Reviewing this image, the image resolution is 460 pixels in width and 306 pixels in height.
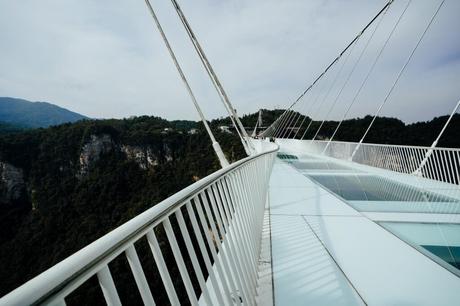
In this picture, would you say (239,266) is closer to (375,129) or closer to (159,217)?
(159,217)

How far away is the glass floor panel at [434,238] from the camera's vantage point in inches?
87.3

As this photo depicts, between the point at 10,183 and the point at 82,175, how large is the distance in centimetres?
1813

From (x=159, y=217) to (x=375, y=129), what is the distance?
4084cm

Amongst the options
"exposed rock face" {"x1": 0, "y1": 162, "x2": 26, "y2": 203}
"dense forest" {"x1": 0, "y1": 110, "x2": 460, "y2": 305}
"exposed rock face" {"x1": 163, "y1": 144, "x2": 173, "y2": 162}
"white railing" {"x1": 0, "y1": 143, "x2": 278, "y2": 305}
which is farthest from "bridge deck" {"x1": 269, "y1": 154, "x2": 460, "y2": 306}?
"exposed rock face" {"x1": 0, "y1": 162, "x2": 26, "y2": 203}

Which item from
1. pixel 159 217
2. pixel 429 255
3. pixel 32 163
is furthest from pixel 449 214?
pixel 32 163

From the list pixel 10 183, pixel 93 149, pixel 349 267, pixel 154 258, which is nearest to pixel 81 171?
pixel 93 149

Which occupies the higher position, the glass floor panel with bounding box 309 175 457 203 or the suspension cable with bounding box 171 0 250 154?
the suspension cable with bounding box 171 0 250 154

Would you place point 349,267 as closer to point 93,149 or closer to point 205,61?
point 205,61

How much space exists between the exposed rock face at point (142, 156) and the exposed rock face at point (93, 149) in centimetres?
453

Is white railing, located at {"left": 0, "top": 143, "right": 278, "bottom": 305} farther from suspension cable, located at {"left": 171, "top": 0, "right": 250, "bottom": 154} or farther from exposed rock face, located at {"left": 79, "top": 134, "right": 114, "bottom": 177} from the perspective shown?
exposed rock face, located at {"left": 79, "top": 134, "right": 114, "bottom": 177}

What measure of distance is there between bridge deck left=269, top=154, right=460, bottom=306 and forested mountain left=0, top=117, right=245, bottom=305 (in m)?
43.6

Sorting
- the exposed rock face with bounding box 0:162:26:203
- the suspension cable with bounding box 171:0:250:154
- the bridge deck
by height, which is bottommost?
the bridge deck

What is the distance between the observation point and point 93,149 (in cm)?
6712

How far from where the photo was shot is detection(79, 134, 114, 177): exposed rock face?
6712 cm
